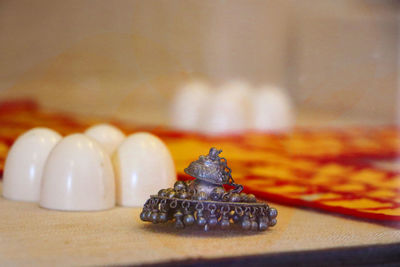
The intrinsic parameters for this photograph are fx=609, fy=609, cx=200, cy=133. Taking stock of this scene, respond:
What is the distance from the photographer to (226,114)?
5.84 ft

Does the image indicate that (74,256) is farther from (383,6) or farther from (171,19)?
(171,19)

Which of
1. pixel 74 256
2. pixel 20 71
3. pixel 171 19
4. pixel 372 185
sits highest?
pixel 171 19

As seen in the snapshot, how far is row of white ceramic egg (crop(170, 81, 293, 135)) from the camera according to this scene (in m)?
1.75

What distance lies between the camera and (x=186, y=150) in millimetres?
1395

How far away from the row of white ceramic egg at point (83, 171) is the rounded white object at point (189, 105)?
0.95 metres

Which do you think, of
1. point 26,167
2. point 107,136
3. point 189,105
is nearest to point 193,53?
point 189,105

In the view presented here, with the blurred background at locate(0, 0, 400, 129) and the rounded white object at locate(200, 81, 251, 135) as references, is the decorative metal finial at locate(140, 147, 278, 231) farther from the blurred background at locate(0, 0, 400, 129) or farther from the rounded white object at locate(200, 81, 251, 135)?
the rounded white object at locate(200, 81, 251, 135)

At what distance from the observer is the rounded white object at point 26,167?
0.87m

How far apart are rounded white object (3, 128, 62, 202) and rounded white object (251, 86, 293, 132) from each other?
928 mm

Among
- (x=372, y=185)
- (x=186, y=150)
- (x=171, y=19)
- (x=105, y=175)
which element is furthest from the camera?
(x=171, y=19)

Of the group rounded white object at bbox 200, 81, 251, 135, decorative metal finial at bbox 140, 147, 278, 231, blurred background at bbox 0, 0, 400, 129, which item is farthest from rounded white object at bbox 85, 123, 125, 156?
rounded white object at bbox 200, 81, 251, 135

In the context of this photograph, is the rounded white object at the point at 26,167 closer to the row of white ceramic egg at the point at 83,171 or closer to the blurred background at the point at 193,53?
the row of white ceramic egg at the point at 83,171

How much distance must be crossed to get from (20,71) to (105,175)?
1567 millimetres

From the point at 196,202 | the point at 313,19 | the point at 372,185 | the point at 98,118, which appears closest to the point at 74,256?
the point at 196,202
